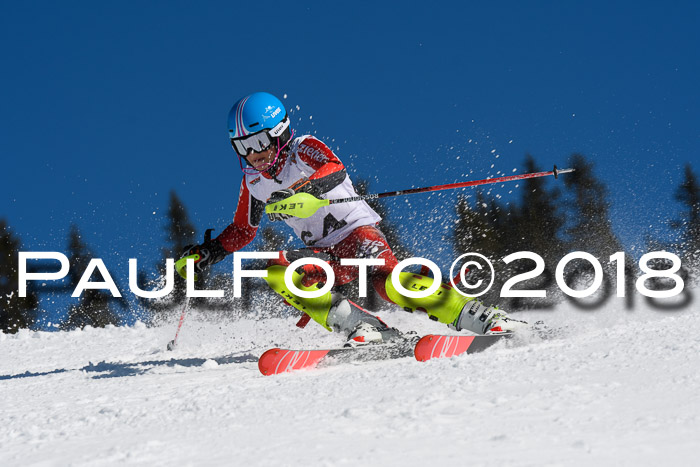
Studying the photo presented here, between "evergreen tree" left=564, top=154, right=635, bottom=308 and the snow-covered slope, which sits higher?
"evergreen tree" left=564, top=154, right=635, bottom=308

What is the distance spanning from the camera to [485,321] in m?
4.22

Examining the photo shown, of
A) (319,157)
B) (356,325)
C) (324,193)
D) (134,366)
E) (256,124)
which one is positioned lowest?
(134,366)

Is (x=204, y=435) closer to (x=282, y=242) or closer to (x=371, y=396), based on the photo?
(x=371, y=396)

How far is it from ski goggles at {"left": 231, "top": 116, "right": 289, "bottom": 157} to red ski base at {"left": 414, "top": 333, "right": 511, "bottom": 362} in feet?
6.35

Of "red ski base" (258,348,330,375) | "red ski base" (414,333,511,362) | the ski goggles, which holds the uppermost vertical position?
the ski goggles

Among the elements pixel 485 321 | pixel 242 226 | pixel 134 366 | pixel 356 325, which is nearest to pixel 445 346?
pixel 485 321

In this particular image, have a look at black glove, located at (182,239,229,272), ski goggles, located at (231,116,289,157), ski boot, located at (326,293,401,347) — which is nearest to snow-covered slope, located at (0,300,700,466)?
ski boot, located at (326,293,401,347)

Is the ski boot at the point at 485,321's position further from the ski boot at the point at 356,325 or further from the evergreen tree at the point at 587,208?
the evergreen tree at the point at 587,208

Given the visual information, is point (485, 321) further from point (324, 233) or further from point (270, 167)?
point (270, 167)

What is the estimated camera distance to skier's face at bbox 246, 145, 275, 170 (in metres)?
4.86

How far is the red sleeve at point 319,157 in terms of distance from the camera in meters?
4.64

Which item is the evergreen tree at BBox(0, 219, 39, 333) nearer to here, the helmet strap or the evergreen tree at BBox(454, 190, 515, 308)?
the evergreen tree at BBox(454, 190, 515, 308)

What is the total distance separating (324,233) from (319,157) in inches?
22.9

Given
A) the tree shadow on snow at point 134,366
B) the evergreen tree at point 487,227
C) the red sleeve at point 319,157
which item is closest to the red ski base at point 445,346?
the red sleeve at point 319,157
